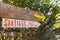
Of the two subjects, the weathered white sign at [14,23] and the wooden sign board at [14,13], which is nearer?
the wooden sign board at [14,13]

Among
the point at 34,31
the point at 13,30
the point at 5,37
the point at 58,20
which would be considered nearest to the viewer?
the point at 5,37

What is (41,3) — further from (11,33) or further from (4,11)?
(4,11)

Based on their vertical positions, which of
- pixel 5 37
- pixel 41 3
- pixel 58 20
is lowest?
pixel 5 37

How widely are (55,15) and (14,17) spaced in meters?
2.83

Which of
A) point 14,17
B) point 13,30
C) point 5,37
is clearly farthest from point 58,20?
point 14,17

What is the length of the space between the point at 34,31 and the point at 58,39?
1197 mm

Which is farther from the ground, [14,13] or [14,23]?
[14,13]

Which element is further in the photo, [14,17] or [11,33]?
[11,33]

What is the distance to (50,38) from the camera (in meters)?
5.00

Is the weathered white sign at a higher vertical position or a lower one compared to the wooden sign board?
lower

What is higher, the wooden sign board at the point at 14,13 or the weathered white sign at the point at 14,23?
the wooden sign board at the point at 14,13

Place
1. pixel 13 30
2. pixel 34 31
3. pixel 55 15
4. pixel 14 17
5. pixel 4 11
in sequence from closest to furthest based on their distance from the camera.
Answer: pixel 4 11 < pixel 14 17 < pixel 13 30 < pixel 34 31 < pixel 55 15

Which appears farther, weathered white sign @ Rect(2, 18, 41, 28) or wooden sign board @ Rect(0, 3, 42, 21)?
weathered white sign @ Rect(2, 18, 41, 28)

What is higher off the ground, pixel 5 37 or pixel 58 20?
pixel 58 20
